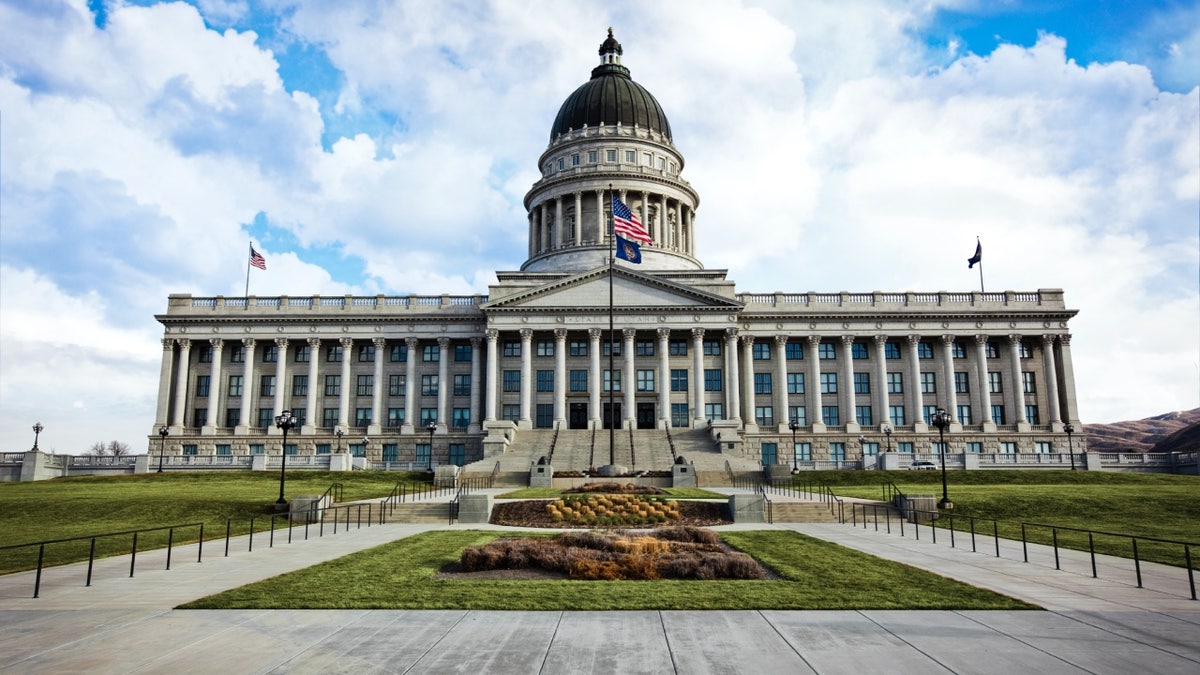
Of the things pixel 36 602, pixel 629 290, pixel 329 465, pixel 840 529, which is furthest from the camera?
pixel 629 290

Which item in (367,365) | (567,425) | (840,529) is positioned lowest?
(840,529)

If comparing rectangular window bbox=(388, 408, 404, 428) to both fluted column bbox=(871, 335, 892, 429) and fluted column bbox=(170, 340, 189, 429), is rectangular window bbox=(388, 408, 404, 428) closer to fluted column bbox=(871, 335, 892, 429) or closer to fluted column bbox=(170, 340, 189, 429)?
fluted column bbox=(170, 340, 189, 429)

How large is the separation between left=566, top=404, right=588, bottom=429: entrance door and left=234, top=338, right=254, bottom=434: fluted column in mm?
29655

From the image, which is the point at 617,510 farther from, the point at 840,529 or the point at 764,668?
the point at 764,668

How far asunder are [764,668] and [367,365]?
6968 centimetres

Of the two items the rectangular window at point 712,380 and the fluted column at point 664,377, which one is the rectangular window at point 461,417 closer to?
the fluted column at point 664,377

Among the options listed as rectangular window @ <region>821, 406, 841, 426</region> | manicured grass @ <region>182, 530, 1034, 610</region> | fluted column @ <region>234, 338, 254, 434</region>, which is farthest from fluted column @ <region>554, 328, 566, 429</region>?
manicured grass @ <region>182, 530, 1034, 610</region>

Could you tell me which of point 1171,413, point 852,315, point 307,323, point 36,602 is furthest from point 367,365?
point 1171,413

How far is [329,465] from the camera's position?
55.4m

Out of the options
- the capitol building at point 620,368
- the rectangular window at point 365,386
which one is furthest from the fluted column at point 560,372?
the rectangular window at point 365,386

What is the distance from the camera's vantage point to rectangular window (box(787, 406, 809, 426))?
73.0 meters

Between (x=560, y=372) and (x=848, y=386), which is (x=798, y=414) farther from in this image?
(x=560, y=372)

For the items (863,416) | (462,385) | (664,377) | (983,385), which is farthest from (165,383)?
(983,385)

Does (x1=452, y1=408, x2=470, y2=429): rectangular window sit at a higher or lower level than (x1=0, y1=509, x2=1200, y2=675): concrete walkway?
higher
